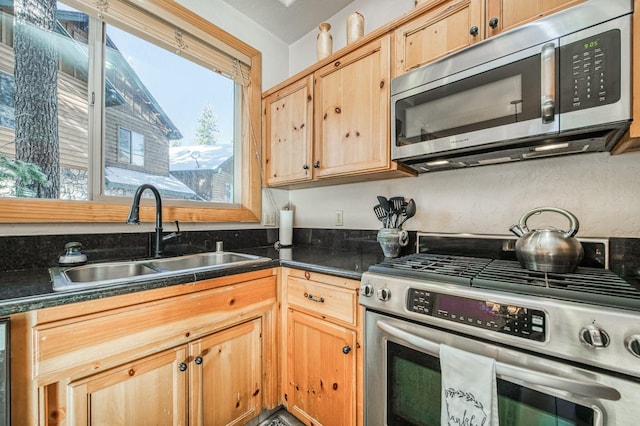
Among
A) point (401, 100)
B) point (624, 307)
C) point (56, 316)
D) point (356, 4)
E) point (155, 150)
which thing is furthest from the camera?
point (356, 4)

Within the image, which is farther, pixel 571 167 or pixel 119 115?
pixel 119 115

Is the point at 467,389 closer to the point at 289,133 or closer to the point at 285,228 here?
the point at 285,228

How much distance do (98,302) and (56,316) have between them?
0.10 metres

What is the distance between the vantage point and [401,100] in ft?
4.16

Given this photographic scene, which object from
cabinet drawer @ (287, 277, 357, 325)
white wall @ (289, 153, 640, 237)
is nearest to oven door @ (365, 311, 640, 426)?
cabinet drawer @ (287, 277, 357, 325)

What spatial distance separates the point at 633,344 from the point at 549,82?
0.80 m

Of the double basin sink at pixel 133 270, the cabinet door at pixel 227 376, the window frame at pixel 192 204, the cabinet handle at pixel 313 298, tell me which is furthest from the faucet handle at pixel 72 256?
the cabinet handle at pixel 313 298

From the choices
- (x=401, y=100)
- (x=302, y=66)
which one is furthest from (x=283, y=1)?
(x=401, y=100)

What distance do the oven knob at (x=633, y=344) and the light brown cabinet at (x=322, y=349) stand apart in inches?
30.2

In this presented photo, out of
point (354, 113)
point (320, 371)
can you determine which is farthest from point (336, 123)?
point (320, 371)

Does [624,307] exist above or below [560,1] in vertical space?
below

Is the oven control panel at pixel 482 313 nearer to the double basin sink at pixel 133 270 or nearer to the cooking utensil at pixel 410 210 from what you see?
the cooking utensil at pixel 410 210

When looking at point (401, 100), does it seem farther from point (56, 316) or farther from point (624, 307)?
point (56, 316)

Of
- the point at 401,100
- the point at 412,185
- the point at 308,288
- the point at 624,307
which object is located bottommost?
the point at 308,288
